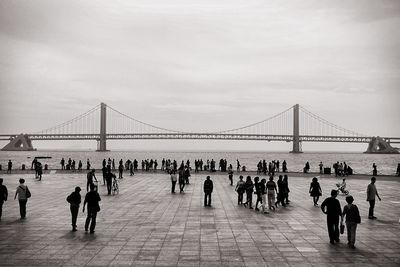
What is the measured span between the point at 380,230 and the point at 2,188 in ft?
37.1

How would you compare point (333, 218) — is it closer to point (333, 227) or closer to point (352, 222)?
point (333, 227)

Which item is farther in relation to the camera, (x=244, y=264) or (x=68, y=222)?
(x=68, y=222)

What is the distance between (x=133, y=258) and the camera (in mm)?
8703

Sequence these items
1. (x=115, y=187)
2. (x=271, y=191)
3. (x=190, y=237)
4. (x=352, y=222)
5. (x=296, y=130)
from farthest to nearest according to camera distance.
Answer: (x=296, y=130) < (x=115, y=187) < (x=271, y=191) < (x=190, y=237) < (x=352, y=222)

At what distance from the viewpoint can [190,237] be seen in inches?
423

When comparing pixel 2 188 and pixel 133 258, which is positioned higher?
pixel 2 188

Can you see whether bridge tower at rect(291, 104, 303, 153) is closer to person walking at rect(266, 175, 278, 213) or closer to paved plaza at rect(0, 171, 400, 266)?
paved plaza at rect(0, 171, 400, 266)

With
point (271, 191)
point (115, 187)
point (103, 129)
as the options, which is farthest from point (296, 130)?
point (271, 191)

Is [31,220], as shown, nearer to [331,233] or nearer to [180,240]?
[180,240]

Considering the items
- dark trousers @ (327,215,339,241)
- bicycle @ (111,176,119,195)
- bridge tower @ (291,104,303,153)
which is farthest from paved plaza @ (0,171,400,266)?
bridge tower @ (291,104,303,153)

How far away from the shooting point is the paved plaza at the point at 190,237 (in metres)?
8.62

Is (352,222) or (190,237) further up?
(352,222)

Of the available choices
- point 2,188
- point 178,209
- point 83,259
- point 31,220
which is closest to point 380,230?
point 178,209

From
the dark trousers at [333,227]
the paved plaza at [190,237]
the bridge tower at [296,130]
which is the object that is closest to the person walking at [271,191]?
the paved plaza at [190,237]
